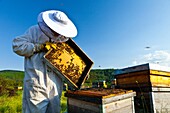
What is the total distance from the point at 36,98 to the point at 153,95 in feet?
7.41

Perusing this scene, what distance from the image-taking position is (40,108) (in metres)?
2.53

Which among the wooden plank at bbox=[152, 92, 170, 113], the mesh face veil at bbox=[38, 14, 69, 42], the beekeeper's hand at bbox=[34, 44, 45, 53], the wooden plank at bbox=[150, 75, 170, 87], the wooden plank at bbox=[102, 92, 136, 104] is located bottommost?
the wooden plank at bbox=[152, 92, 170, 113]

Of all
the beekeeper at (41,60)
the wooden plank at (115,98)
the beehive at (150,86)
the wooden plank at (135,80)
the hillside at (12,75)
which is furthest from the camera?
the hillside at (12,75)

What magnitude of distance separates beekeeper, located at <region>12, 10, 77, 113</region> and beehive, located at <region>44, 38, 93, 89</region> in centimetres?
17

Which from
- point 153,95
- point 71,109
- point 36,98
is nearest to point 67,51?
point 36,98

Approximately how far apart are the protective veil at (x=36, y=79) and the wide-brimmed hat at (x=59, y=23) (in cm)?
29

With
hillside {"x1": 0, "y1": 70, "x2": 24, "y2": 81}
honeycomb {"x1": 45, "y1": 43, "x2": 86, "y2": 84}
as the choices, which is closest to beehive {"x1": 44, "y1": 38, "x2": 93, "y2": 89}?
honeycomb {"x1": 45, "y1": 43, "x2": 86, "y2": 84}

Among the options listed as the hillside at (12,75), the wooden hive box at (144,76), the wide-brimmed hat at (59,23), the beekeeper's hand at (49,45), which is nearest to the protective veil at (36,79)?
the beekeeper's hand at (49,45)

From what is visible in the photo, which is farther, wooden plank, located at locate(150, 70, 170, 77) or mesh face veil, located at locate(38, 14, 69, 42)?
wooden plank, located at locate(150, 70, 170, 77)

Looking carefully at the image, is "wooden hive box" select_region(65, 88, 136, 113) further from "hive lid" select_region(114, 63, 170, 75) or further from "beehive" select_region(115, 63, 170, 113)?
"hive lid" select_region(114, 63, 170, 75)

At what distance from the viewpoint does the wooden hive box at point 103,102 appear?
2.38 metres

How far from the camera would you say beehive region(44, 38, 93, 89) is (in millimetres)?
2582

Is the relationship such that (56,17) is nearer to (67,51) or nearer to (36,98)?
(67,51)

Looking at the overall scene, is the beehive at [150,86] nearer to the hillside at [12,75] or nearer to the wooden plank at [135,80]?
the wooden plank at [135,80]
